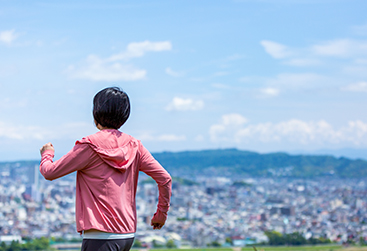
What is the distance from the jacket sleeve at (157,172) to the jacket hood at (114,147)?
5 centimetres

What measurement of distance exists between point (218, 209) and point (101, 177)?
4401 cm

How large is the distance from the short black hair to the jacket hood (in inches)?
1.5

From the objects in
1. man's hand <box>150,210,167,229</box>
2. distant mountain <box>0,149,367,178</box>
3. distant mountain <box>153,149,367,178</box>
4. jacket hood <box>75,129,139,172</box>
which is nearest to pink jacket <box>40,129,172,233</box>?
jacket hood <box>75,129,139,172</box>

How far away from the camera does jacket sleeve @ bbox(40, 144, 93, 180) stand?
4.97ft

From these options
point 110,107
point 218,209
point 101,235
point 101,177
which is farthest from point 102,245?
point 218,209

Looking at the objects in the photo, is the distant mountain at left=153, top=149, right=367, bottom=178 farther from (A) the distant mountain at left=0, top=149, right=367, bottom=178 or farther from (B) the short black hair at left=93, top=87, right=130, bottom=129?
(B) the short black hair at left=93, top=87, right=130, bottom=129

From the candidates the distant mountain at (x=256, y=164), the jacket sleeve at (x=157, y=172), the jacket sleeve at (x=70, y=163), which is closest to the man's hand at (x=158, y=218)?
the jacket sleeve at (x=157, y=172)

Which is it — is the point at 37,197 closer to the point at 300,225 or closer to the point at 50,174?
the point at 300,225

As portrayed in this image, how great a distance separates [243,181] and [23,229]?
37.0 meters

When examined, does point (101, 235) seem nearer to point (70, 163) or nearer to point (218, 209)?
point (70, 163)

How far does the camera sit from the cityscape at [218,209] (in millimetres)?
28109

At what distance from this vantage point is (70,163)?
1517mm

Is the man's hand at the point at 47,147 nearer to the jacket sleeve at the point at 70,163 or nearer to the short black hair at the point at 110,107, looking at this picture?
the jacket sleeve at the point at 70,163

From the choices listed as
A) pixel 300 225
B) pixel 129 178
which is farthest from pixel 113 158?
pixel 300 225
